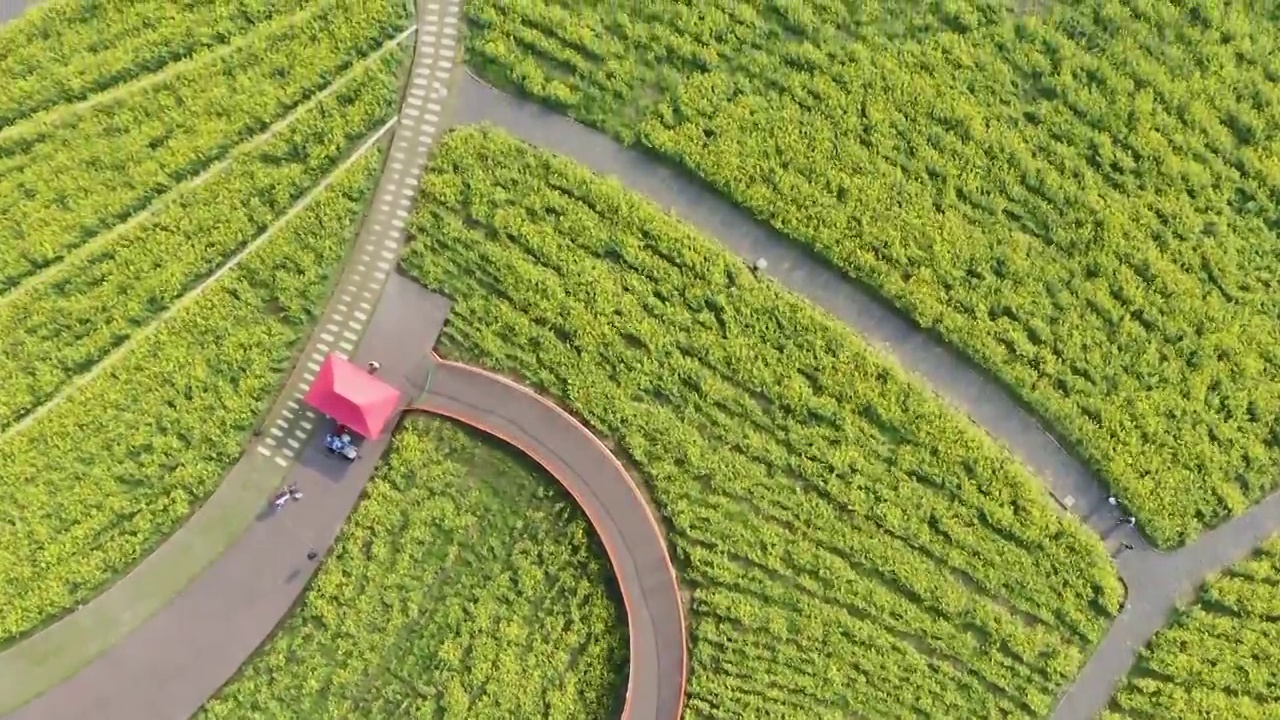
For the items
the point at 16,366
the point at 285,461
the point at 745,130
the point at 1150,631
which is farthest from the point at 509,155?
the point at 1150,631

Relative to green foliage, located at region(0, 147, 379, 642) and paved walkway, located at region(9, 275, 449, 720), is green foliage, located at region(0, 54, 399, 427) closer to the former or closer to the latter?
green foliage, located at region(0, 147, 379, 642)

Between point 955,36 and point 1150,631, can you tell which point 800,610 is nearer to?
point 1150,631

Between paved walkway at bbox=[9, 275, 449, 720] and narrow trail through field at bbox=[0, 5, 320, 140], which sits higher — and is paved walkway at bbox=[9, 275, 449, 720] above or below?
below

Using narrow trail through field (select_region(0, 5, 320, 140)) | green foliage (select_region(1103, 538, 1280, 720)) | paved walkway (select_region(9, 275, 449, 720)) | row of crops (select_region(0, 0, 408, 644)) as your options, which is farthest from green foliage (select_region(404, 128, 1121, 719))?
narrow trail through field (select_region(0, 5, 320, 140))

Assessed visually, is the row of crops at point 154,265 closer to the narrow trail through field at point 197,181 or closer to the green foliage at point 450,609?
the narrow trail through field at point 197,181

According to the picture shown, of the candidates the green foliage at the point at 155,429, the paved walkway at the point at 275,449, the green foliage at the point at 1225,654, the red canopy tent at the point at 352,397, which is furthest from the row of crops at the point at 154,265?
the green foliage at the point at 1225,654
